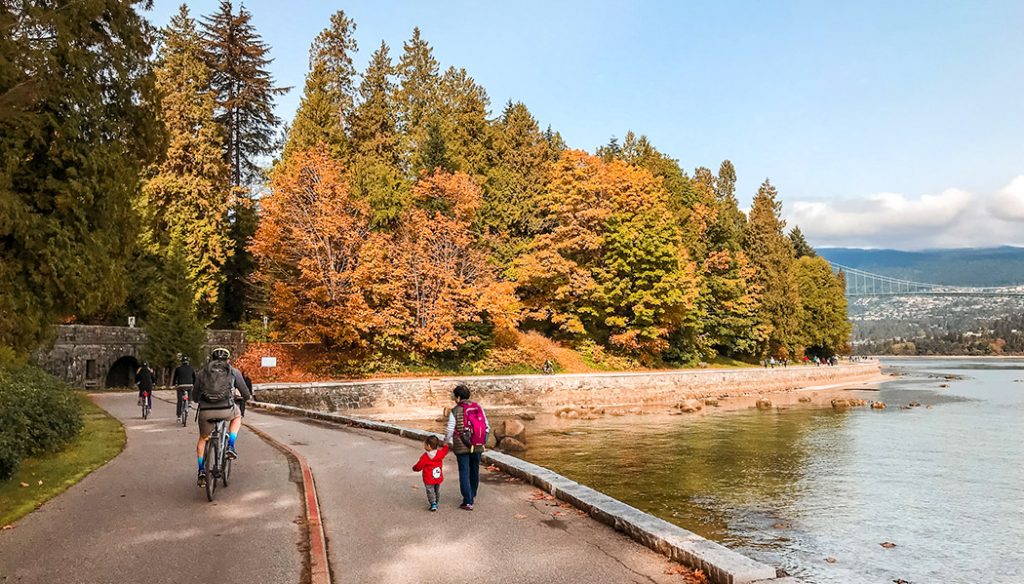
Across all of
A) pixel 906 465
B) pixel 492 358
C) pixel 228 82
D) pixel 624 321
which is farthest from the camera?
pixel 228 82

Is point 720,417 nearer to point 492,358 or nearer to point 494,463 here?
point 492,358

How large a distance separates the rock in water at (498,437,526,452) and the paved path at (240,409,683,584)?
8.34m

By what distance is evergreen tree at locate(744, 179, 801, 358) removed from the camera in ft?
200

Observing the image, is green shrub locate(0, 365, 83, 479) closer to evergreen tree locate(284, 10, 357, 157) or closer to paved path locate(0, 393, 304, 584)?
paved path locate(0, 393, 304, 584)

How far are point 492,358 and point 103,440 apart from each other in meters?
27.1

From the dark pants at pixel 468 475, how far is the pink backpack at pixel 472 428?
6.2 inches

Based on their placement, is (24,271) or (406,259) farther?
(406,259)

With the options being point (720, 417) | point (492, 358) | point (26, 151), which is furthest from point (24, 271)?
point (492, 358)

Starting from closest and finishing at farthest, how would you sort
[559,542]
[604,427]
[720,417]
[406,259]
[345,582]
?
1. [345,582]
2. [559,542]
3. [604,427]
4. [720,417]
5. [406,259]

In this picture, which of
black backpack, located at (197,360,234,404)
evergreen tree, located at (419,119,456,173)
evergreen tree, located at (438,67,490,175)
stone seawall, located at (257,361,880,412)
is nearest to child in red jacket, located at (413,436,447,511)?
black backpack, located at (197,360,234,404)

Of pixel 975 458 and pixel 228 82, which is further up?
pixel 228 82

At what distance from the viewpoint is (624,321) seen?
45.7 metres

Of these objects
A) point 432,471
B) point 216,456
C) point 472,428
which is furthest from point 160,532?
point 472,428

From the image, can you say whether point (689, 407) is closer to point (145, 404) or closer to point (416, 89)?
point (145, 404)
